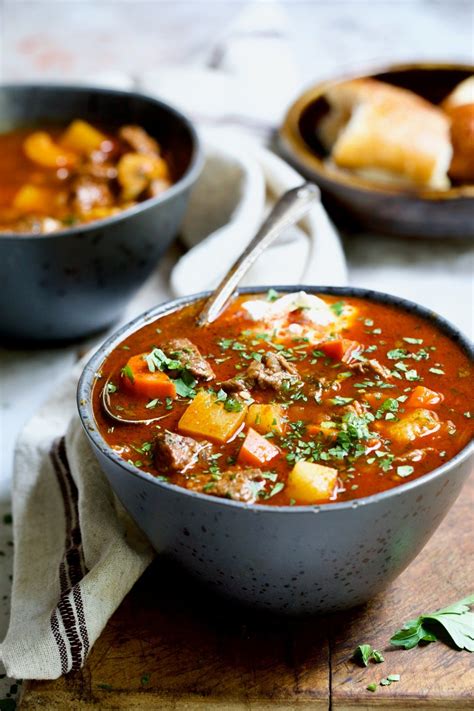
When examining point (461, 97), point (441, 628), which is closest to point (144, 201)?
point (461, 97)

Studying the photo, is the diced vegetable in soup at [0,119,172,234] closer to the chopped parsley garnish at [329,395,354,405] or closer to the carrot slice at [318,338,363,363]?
the carrot slice at [318,338,363,363]

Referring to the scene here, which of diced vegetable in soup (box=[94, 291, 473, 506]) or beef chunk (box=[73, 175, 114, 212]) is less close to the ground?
diced vegetable in soup (box=[94, 291, 473, 506])

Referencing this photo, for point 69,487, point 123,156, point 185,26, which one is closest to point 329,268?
point 123,156

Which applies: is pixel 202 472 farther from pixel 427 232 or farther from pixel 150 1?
pixel 150 1

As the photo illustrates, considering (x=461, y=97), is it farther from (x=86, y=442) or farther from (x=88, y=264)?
(x=86, y=442)

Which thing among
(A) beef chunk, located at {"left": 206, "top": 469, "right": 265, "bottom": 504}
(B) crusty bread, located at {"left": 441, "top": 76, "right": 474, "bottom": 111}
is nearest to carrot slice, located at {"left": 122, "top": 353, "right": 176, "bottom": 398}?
(A) beef chunk, located at {"left": 206, "top": 469, "right": 265, "bottom": 504}

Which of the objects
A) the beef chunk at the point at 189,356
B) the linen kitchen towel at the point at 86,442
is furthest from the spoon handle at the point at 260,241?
the linen kitchen towel at the point at 86,442
